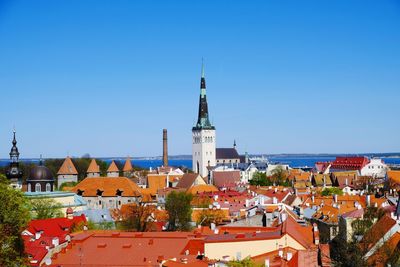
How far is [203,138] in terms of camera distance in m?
134

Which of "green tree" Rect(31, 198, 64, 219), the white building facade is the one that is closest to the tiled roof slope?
the white building facade

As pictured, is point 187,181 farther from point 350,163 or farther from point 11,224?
point 11,224

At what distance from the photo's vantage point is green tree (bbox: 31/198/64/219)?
185 ft

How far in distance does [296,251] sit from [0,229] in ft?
40.0

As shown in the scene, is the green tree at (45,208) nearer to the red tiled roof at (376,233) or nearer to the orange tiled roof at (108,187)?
the orange tiled roof at (108,187)

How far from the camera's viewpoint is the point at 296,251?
102ft

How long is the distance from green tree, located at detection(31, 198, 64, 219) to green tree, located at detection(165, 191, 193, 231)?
9.85 metres

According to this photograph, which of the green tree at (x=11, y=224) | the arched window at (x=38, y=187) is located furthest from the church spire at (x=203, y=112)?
the green tree at (x=11, y=224)

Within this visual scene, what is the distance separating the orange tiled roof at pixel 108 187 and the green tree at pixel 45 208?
1399 cm

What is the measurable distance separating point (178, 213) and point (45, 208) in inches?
506

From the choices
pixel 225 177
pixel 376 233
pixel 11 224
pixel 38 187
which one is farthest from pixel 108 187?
pixel 11 224

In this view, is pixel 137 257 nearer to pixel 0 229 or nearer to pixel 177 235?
pixel 177 235

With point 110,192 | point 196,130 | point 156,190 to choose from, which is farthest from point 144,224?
point 196,130

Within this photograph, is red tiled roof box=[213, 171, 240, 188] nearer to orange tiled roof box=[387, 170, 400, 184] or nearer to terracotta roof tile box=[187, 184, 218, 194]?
terracotta roof tile box=[187, 184, 218, 194]
